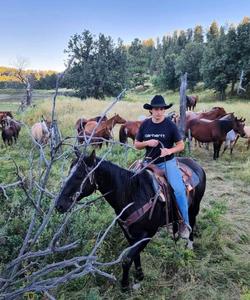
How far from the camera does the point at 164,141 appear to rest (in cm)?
476

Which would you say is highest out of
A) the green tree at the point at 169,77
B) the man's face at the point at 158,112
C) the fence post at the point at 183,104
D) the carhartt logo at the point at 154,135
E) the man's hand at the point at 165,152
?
the man's face at the point at 158,112

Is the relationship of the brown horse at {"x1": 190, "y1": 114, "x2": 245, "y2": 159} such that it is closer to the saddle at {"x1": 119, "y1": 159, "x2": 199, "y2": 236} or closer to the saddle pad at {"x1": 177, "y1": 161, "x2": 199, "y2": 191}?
the saddle pad at {"x1": 177, "y1": 161, "x2": 199, "y2": 191}

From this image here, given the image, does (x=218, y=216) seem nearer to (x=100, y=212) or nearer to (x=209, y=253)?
(x=209, y=253)

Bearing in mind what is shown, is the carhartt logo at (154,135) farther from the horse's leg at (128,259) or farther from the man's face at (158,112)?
the horse's leg at (128,259)

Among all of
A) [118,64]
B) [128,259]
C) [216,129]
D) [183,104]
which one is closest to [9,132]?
[183,104]

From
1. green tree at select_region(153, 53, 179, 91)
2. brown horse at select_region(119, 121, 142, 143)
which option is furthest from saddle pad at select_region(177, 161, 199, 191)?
green tree at select_region(153, 53, 179, 91)

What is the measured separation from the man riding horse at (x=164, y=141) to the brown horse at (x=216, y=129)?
26.8 ft

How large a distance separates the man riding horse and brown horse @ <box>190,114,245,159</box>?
8.16 m

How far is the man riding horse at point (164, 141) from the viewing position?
4695 millimetres

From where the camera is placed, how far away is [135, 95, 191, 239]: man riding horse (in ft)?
15.4

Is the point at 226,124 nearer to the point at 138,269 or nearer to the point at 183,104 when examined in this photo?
the point at 183,104

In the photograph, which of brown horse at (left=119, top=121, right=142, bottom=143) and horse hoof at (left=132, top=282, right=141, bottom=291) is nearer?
horse hoof at (left=132, top=282, right=141, bottom=291)

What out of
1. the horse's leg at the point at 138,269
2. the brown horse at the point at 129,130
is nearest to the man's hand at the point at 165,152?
Answer: the horse's leg at the point at 138,269

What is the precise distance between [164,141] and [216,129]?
8426mm
